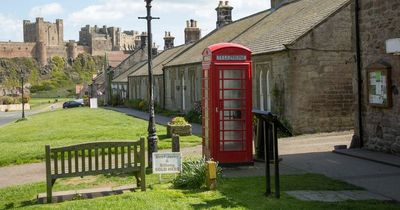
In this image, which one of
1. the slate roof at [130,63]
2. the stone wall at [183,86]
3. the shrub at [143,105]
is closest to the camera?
the stone wall at [183,86]

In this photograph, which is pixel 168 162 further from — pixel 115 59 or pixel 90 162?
pixel 115 59

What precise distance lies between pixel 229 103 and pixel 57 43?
478 ft

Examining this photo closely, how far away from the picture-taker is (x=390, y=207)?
7.95 metres

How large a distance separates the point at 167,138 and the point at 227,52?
926 cm

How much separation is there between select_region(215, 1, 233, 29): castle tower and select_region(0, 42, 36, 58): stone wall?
112m

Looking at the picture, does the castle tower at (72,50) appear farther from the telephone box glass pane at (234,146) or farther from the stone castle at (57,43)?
the telephone box glass pane at (234,146)

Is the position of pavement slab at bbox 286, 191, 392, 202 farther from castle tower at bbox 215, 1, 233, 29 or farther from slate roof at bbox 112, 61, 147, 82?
slate roof at bbox 112, 61, 147, 82

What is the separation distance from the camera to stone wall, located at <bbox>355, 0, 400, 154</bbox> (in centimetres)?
1333

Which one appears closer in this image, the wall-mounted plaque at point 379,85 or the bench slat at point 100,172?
the bench slat at point 100,172

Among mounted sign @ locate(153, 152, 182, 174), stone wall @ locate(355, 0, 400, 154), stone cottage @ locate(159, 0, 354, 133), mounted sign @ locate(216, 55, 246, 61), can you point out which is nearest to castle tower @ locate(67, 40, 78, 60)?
stone cottage @ locate(159, 0, 354, 133)

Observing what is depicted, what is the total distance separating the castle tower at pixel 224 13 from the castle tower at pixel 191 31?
27.3 ft

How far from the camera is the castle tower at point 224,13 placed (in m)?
42.0

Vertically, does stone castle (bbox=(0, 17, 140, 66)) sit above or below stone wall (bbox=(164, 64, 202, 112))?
above

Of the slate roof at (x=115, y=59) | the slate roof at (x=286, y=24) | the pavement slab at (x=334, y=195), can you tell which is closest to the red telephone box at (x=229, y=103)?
the pavement slab at (x=334, y=195)
